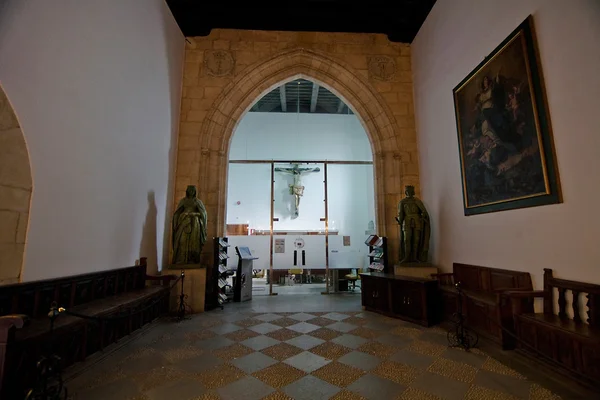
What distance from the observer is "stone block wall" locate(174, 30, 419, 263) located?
5293mm

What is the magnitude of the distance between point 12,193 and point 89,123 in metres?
1.09

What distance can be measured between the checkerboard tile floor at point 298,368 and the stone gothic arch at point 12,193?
105 cm

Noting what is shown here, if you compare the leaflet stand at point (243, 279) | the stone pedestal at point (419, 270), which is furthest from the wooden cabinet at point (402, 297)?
the leaflet stand at point (243, 279)

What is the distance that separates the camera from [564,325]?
2137mm

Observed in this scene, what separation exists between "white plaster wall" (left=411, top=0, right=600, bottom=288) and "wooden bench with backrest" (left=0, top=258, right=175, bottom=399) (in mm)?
4004

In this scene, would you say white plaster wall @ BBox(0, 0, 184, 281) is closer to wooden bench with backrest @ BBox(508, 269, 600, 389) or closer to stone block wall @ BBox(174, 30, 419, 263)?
stone block wall @ BBox(174, 30, 419, 263)

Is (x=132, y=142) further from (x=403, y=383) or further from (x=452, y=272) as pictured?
(x=452, y=272)

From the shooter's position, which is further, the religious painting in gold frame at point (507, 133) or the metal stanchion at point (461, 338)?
the metal stanchion at point (461, 338)

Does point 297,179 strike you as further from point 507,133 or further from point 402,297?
point 507,133

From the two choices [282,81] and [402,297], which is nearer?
[402,297]

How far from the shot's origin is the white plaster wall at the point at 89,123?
86.5 inches

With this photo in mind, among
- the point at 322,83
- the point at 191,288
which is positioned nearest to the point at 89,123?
the point at 191,288

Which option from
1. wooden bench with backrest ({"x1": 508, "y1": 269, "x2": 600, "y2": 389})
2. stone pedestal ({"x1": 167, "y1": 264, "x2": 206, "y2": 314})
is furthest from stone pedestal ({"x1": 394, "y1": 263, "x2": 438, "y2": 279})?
stone pedestal ({"x1": 167, "y1": 264, "x2": 206, "y2": 314})

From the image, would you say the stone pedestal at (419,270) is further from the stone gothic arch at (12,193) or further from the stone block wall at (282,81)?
the stone gothic arch at (12,193)
